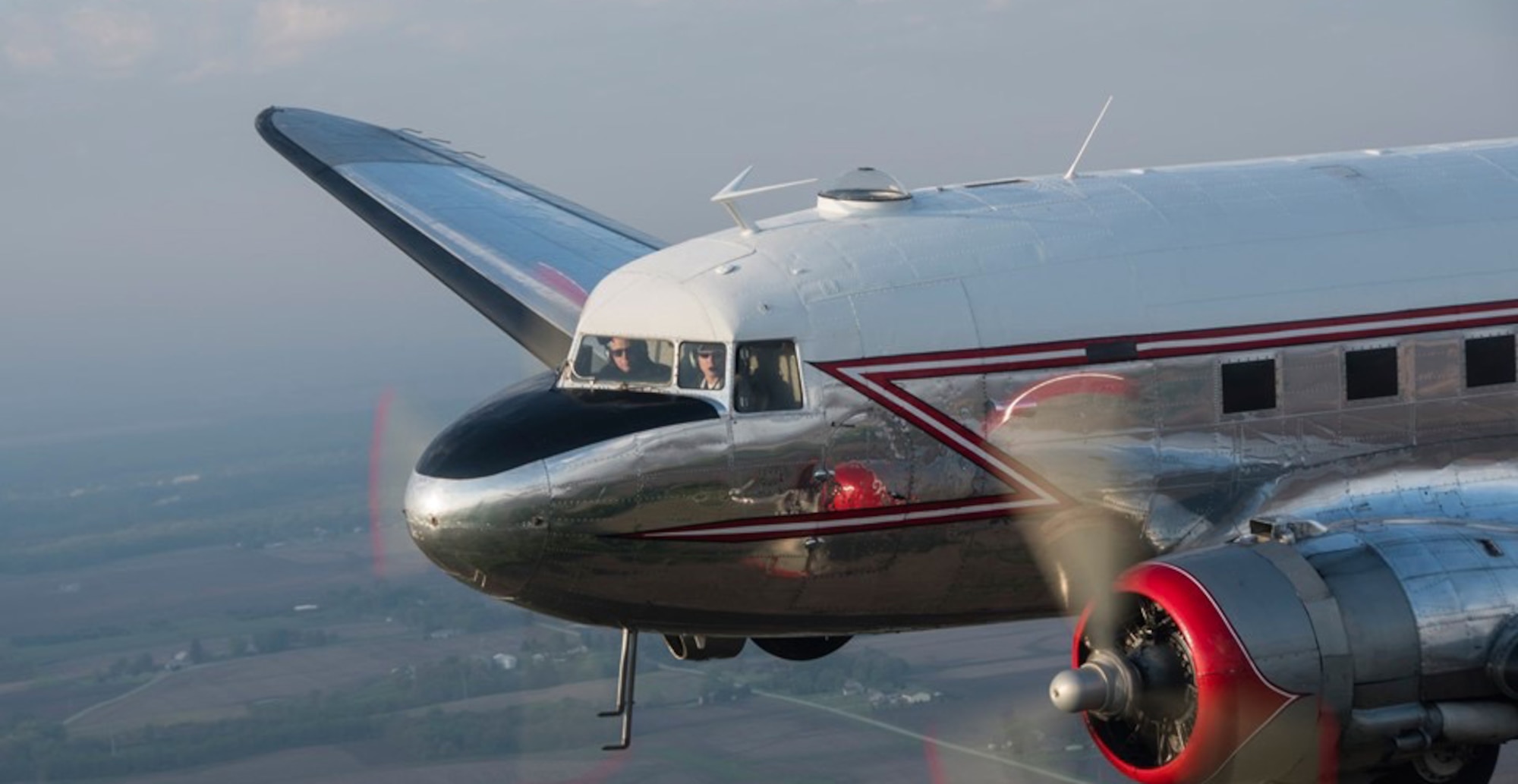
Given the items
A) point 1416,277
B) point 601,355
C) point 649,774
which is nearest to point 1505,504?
point 1416,277

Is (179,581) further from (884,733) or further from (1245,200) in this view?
(1245,200)

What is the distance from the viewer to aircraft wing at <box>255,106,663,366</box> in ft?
72.4

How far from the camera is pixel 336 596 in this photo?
5778 cm

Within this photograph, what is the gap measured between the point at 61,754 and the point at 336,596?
963 centimetres

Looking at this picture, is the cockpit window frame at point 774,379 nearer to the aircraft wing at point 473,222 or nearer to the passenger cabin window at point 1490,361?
the passenger cabin window at point 1490,361

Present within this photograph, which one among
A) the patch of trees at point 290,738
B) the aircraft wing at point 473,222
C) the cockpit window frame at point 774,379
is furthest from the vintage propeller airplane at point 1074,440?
the patch of trees at point 290,738

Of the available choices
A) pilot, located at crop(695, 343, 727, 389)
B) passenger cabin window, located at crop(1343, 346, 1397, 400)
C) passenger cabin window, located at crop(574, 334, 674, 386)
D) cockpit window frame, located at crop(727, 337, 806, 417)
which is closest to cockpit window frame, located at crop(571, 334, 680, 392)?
passenger cabin window, located at crop(574, 334, 674, 386)

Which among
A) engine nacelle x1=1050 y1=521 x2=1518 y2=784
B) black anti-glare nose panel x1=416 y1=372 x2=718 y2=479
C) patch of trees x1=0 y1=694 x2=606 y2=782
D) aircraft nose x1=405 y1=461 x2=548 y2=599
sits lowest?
patch of trees x1=0 y1=694 x2=606 y2=782

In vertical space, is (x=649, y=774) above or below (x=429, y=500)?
below

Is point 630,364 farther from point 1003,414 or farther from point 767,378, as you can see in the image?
point 1003,414

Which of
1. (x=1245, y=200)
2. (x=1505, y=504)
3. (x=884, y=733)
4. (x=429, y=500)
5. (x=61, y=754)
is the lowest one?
(x=61, y=754)

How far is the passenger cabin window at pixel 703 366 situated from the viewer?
15039 millimetres

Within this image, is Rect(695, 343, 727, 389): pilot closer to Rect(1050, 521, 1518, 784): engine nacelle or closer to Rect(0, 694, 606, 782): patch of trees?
Rect(1050, 521, 1518, 784): engine nacelle

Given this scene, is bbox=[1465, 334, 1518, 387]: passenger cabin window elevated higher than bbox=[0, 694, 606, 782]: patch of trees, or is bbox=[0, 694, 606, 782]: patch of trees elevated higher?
bbox=[1465, 334, 1518, 387]: passenger cabin window
